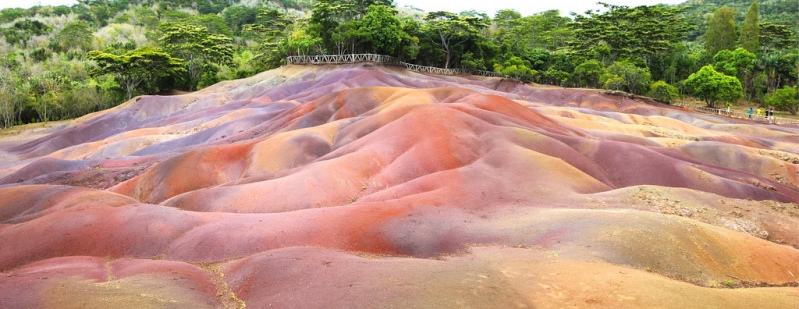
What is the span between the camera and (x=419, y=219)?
17.1 metres

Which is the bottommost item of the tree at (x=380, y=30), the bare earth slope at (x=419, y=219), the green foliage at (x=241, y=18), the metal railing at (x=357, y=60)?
the bare earth slope at (x=419, y=219)

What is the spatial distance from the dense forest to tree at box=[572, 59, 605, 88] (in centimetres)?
13

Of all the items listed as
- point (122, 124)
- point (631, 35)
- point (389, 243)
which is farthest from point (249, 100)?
point (631, 35)

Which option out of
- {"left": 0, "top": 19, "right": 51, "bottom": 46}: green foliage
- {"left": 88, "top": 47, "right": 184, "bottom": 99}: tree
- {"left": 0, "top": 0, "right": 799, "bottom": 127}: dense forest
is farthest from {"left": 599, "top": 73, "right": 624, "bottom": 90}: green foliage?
{"left": 0, "top": 19, "right": 51, "bottom": 46}: green foliage

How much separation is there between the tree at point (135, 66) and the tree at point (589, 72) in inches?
2068

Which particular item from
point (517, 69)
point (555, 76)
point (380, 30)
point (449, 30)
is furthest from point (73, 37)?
point (555, 76)

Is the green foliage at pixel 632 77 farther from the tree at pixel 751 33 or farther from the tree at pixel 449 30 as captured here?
the tree at pixel 751 33

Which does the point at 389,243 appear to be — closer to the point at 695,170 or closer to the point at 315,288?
the point at 315,288

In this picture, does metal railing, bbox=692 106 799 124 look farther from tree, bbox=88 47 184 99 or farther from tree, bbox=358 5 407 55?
tree, bbox=88 47 184 99

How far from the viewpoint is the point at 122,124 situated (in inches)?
2110

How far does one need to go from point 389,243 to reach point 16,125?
205 ft

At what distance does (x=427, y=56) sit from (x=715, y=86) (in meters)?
36.1

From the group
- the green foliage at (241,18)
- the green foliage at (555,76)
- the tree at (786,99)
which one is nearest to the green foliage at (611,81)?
the green foliage at (555,76)

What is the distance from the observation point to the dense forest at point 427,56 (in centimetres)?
6028
